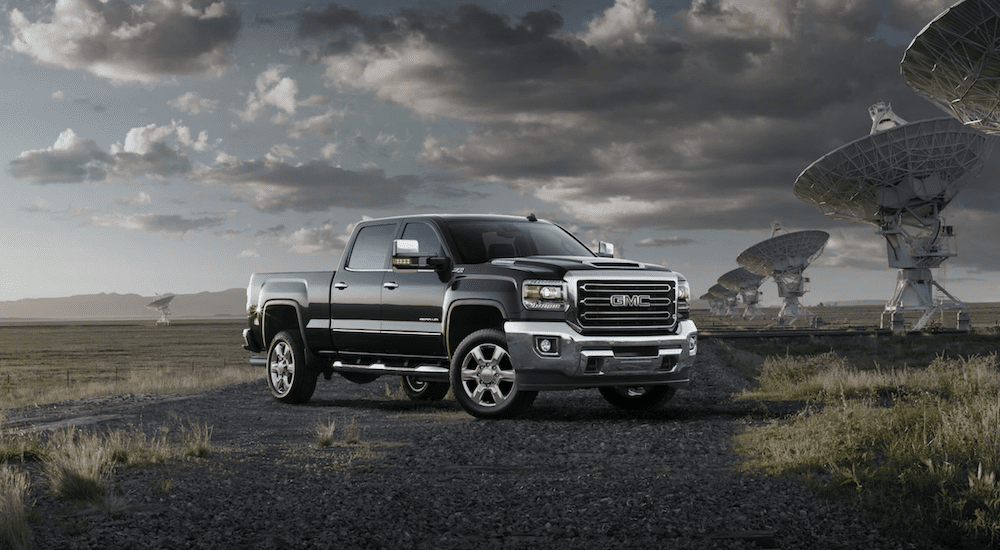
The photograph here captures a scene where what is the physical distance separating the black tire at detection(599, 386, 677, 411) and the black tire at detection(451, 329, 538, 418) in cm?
204

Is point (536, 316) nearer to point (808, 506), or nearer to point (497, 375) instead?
point (497, 375)

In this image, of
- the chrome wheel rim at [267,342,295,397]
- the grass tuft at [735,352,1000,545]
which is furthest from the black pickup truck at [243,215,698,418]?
the grass tuft at [735,352,1000,545]

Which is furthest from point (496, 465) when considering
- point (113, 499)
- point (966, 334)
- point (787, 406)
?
point (966, 334)

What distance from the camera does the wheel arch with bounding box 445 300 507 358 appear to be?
34.4ft

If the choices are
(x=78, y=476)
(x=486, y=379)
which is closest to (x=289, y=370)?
(x=486, y=379)

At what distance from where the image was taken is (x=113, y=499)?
6.12 m

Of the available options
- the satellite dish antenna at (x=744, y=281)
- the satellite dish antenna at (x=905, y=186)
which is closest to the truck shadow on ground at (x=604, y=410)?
the satellite dish antenna at (x=905, y=186)

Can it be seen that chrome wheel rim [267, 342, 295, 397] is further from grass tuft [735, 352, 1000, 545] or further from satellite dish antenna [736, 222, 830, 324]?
satellite dish antenna [736, 222, 830, 324]

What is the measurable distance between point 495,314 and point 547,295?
2.90 ft

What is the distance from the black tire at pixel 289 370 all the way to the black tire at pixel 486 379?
3.68 m

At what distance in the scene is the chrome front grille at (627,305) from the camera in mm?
9992

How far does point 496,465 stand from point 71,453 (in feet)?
11.6

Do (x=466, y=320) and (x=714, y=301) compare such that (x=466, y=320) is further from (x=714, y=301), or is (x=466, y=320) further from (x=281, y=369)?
(x=714, y=301)

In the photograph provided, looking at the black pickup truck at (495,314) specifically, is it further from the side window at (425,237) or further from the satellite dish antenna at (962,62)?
the satellite dish antenna at (962,62)
